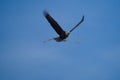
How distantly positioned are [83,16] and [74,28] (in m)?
1.12

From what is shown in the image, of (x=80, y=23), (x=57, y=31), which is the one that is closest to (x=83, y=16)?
(x=80, y=23)

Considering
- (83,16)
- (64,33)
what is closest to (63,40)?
(64,33)

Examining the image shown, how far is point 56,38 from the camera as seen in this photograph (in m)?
22.2

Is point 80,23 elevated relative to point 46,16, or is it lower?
lower

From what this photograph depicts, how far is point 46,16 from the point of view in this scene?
21.0 metres

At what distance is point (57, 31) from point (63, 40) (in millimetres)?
810

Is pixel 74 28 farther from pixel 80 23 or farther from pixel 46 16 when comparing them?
pixel 46 16

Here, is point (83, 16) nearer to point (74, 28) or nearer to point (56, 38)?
point (74, 28)

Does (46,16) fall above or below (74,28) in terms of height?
above

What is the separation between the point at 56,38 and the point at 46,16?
2.06m

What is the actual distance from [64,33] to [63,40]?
0.53 m

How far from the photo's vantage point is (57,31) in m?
21.8

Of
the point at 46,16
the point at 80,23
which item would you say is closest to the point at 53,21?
the point at 46,16

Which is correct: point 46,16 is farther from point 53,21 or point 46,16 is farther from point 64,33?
point 64,33
